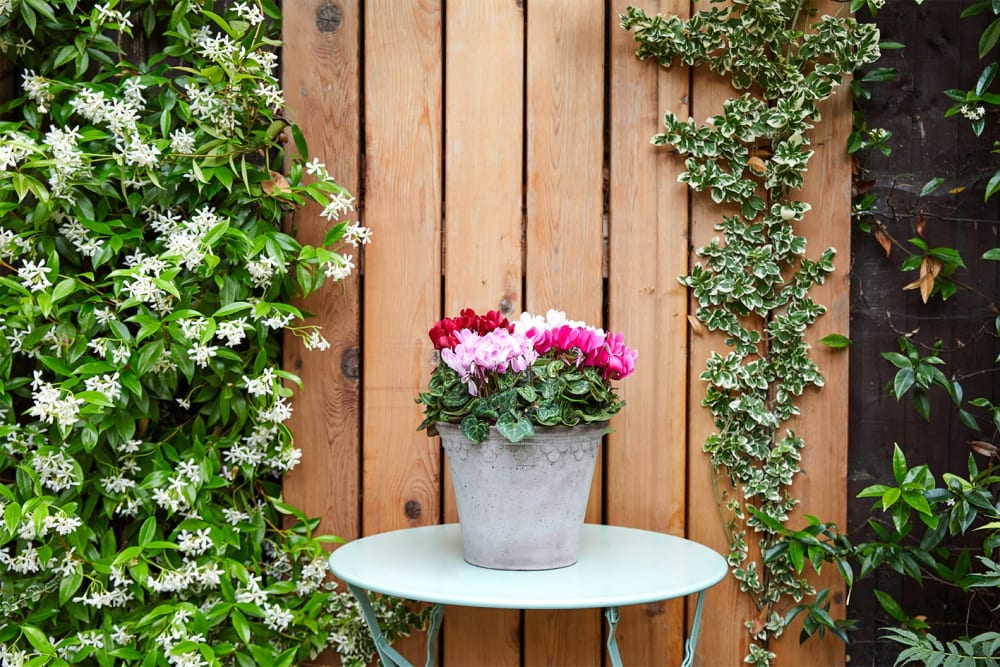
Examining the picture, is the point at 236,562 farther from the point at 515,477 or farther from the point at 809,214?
the point at 809,214

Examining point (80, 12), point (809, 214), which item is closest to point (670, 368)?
point (809, 214)

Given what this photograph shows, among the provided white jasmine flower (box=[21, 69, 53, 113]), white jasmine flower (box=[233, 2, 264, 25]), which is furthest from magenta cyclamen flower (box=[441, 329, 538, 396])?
white jasmine flower (box=[21, 69, 53, 113])

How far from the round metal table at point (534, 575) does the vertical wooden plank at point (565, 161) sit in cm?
29

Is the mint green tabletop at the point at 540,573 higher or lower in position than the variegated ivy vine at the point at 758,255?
lower

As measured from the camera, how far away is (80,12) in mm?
1620

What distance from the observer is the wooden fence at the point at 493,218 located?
5.60 feet

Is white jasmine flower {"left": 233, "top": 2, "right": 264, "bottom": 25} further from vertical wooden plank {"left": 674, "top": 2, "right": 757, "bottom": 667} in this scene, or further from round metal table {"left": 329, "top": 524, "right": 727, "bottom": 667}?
round metal table {"left": 329, "top": 524, "right": 727, "bottom": 667}

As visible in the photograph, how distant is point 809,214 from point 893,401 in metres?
0.45

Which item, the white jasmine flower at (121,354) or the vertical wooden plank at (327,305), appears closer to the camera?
the white jasmine flower at (121,354)

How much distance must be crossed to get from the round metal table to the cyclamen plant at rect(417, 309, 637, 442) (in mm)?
231

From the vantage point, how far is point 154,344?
4.66ft

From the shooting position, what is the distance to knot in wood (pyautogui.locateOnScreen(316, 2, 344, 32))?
173cm

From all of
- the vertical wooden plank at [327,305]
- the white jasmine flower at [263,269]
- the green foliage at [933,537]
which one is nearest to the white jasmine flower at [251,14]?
the vertical wooden plank at [327,305]

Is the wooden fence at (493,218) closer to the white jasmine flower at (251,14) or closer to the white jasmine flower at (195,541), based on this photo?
the white jasmine flower at (251,14)
